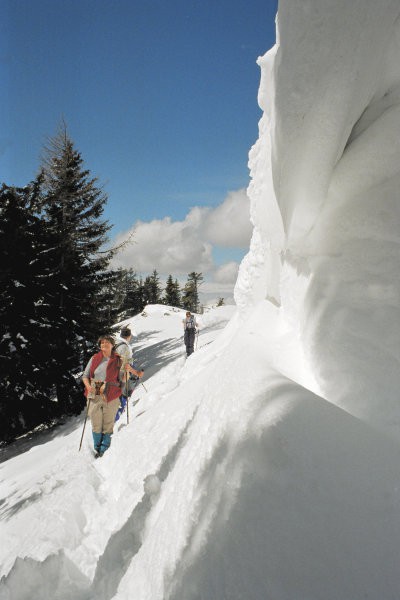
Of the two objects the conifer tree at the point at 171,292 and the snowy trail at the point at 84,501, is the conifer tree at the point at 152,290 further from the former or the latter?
the snowy trail at the point at 84,501

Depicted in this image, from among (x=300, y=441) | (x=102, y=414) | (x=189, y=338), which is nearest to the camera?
(x=300, y=441)

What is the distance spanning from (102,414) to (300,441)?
3.74m

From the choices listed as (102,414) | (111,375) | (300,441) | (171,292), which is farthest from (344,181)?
(171,292)

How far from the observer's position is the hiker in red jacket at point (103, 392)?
500 cm

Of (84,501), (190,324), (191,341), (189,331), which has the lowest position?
(84,501)

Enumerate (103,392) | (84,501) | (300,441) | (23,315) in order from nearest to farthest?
(300,441) < (84,501) < (103,392) < (23,315)

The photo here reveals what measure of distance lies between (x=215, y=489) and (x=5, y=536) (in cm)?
242

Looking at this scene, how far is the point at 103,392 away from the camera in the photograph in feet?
16.3

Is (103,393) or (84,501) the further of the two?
(103,393)

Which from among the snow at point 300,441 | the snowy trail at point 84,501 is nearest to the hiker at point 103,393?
the snowy trail at point 84,501

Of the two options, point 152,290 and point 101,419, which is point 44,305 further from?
point 152,290

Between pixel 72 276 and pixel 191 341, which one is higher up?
pixel 72 276

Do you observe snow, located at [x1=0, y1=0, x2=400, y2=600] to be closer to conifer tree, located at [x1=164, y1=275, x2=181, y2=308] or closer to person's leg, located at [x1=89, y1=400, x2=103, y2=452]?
person's leg, located at [x1=89, y1=400, x2=103, y2=452]

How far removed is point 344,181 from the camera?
2.95 meters
